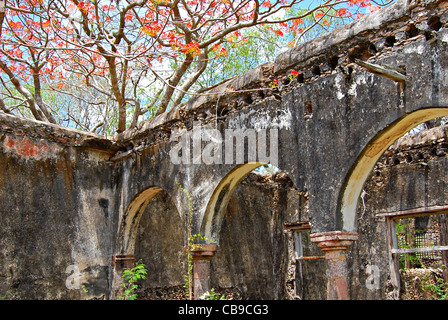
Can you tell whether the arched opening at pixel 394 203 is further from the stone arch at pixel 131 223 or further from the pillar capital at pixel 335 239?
the stone arch at pixel 131 223

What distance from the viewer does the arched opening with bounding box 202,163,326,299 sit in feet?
25.2

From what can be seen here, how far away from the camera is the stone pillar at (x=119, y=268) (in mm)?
6645

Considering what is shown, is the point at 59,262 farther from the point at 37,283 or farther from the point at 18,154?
the point at 18,154

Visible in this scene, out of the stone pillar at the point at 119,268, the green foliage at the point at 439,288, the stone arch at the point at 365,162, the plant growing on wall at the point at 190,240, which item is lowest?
the green foliage at the point at 439,288

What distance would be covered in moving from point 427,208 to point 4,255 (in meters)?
5.89

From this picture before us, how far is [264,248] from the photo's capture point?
319 inches

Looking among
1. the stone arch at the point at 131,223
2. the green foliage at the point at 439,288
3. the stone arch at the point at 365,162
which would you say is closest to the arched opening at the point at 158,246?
the stone arch at the point at 131,223

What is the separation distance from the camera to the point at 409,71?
11.8 feet

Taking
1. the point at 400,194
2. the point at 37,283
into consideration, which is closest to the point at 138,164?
the point at 37,283

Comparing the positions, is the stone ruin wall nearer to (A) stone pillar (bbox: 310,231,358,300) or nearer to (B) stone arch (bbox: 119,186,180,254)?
(B) stone arch (bbox: 119,186,180,254)

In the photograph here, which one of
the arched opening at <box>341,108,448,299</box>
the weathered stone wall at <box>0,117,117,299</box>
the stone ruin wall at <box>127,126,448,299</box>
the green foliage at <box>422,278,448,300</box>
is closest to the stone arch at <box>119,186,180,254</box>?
the weathered stone wall at <box>0,117,117,299</box>

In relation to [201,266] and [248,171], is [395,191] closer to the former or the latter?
[248,171]

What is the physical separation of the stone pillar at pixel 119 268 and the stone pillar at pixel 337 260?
12.1 ft

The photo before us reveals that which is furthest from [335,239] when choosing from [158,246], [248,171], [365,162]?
[158,246]
